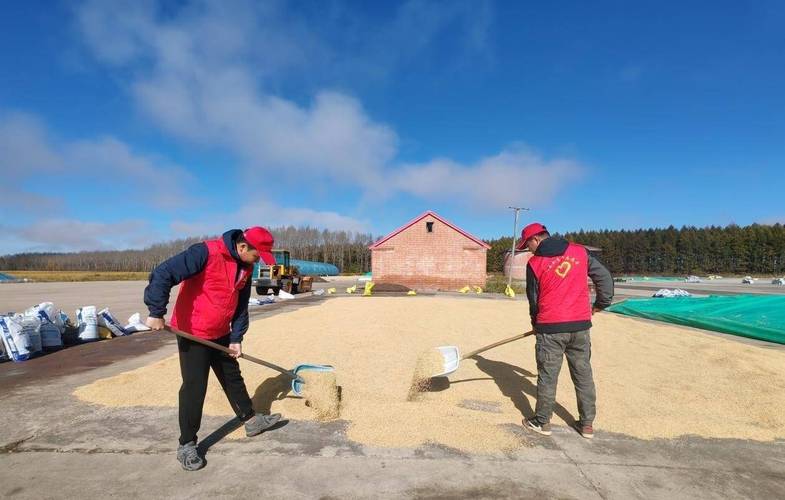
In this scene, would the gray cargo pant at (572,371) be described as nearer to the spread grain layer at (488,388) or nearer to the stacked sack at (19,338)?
the spread grain layer at (488,388)

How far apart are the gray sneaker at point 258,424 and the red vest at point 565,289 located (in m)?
2.20

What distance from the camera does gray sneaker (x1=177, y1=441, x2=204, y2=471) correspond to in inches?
97.5

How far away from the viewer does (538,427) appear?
3146 millimetres

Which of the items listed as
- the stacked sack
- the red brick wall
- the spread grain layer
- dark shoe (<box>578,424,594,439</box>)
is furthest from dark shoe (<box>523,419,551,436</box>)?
the red brick wall

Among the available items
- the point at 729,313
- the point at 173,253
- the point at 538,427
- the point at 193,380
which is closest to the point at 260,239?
the point at 193,380

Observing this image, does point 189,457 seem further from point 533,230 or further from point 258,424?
point 533,230

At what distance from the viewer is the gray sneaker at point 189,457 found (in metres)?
2.48

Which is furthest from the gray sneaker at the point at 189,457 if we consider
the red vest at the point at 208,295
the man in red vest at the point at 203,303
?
the red vest at the point at 208,295

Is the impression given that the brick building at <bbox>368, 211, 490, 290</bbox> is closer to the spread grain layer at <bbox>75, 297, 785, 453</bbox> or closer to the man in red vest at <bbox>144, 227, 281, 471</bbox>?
the spread grain layer at <bbox>75, 297, 785, 453</bbox>

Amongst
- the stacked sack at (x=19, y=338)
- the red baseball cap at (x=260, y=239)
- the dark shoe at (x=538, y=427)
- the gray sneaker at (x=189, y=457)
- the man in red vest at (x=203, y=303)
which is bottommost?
the dark shoe at (x=538, y=427)

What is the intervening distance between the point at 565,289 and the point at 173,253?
10982cm

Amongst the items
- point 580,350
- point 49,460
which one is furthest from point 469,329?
point 49,460

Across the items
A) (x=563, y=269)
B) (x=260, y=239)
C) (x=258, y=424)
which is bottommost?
(x=258, y=424)

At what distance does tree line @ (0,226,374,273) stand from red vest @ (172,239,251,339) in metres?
65.5
